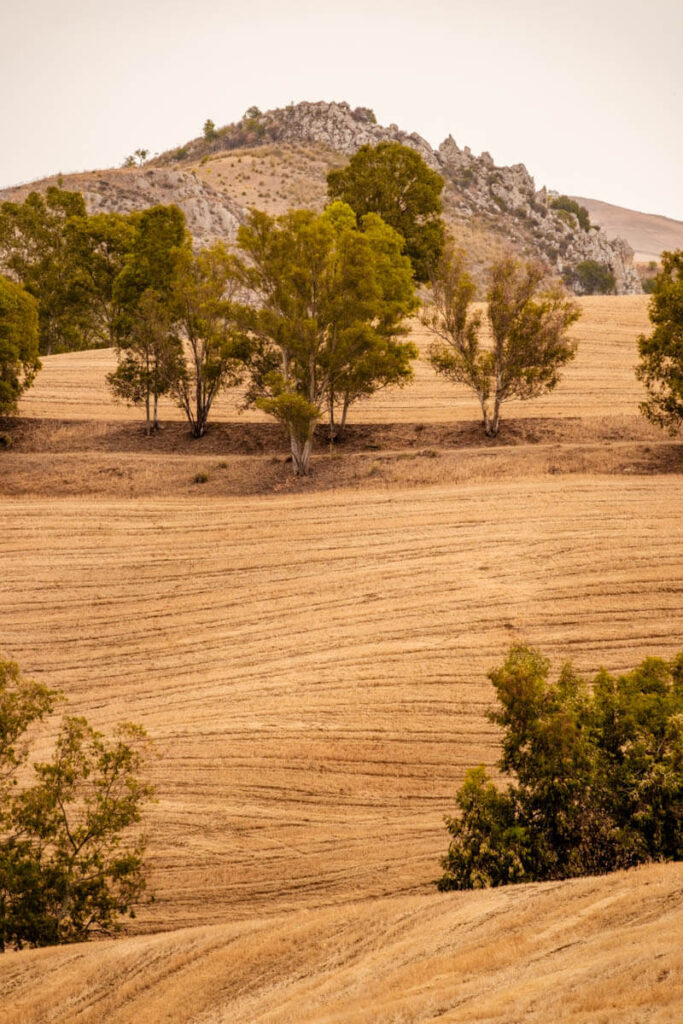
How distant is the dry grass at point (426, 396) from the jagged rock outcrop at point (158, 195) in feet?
211

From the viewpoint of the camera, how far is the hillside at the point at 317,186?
134 meters

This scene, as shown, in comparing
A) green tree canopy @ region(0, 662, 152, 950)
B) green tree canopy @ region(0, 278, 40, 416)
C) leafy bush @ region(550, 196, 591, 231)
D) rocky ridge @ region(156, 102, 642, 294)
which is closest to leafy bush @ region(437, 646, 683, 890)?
green tree canopy @ region(0, 662, 152, 950)

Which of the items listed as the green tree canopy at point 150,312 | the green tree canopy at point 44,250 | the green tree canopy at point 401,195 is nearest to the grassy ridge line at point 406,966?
the green tree canopy at point 150,312

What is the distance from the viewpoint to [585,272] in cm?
14100

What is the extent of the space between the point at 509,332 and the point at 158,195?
3980 inches

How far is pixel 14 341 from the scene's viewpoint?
163 feet

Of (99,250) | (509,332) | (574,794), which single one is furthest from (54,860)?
(99,250)

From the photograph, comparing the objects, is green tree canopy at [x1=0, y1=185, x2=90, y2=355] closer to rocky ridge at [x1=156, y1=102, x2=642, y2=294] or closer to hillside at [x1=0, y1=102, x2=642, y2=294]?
hillside at [x1=0, y1=102, x2=642, y2=294]

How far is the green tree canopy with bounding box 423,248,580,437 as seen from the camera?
45000 mm

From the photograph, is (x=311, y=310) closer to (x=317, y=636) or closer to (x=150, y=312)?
(x=150, y=312)

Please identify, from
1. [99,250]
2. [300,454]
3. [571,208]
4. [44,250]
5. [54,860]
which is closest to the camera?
[54,860]

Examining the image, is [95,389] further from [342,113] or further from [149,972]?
[342,113]

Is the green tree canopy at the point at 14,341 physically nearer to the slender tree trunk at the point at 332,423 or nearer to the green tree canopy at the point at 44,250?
the slender tree trunk at the point at 332,423

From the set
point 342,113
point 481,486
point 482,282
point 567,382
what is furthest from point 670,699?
point 342,113
